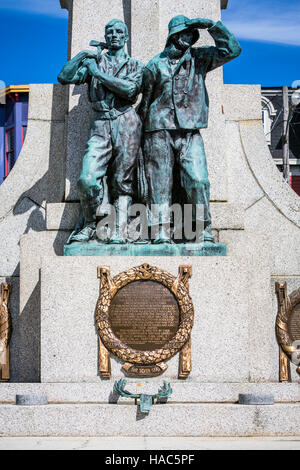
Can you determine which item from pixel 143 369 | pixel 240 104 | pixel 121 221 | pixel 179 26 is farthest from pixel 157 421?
pixel 240 104

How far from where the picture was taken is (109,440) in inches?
336

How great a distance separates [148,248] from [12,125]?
2627 centimetres

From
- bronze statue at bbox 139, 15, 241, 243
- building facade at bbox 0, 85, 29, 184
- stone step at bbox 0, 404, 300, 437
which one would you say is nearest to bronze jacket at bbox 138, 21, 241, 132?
bronze statue at bbox 139, 15, 241, 243

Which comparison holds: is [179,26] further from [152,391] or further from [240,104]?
[152,391]

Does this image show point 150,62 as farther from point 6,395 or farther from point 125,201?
point 6,395

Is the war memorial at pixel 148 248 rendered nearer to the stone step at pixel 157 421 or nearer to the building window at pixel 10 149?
the stone step at pixel 157 421

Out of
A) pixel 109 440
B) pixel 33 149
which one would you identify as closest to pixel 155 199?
pixel 33 149

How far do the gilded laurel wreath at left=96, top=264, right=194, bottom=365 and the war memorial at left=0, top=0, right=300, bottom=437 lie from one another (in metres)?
0.02

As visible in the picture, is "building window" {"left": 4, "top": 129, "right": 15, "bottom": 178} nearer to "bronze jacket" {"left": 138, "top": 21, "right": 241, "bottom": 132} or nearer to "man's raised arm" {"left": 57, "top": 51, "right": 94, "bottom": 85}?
"man's raised arm" {"left": 57, "top": 51, "right": 94, "bottom": 85}

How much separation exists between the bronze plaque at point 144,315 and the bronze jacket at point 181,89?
2240mm

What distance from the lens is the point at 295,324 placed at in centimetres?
1105

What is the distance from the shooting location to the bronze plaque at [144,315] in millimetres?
9711

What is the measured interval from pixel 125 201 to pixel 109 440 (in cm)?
345
